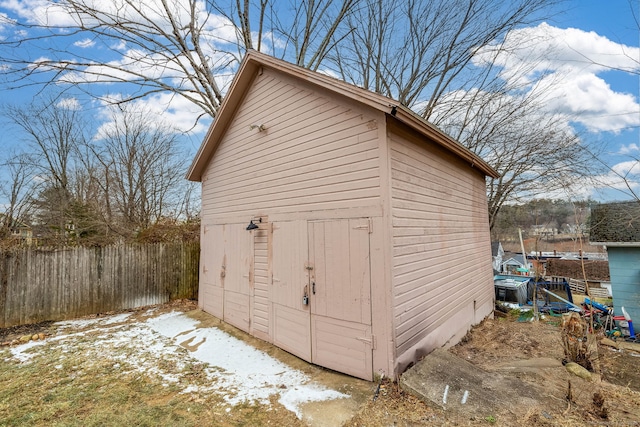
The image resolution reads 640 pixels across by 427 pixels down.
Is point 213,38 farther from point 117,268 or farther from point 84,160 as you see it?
point 84,160

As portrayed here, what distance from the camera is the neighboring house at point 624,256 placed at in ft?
28.7

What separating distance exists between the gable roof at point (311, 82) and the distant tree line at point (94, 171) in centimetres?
739

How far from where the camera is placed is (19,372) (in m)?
4.34

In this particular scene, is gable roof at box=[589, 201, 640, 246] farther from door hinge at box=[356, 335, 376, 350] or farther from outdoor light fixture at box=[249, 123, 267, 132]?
outdoor light fixture at box=[249, 123, 267, 132]

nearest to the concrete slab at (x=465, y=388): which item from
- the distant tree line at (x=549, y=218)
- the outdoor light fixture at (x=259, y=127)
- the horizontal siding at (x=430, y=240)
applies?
the horizontal siding at (x=430, y=240)

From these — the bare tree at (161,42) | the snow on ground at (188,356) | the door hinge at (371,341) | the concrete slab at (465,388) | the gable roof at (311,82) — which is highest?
the bare tree at (161,42)

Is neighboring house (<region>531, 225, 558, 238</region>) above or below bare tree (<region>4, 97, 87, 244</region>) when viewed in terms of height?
below

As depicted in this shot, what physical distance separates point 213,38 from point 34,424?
37.6 feet

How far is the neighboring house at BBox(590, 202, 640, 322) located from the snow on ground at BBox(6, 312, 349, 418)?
10.3 m

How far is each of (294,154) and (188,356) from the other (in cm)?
398

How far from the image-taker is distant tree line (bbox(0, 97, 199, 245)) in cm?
1351

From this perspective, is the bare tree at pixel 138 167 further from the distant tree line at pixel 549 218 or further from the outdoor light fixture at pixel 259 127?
the distant tree line at pixel 549 218

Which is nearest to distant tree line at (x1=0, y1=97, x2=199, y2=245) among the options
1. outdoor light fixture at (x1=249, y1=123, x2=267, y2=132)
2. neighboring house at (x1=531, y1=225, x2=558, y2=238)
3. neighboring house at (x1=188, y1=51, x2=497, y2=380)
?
neighboring house at (x1=188, y1=51, x2=497, y2=380)

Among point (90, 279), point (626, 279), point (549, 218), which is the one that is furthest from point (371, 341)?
point (626, 279)
